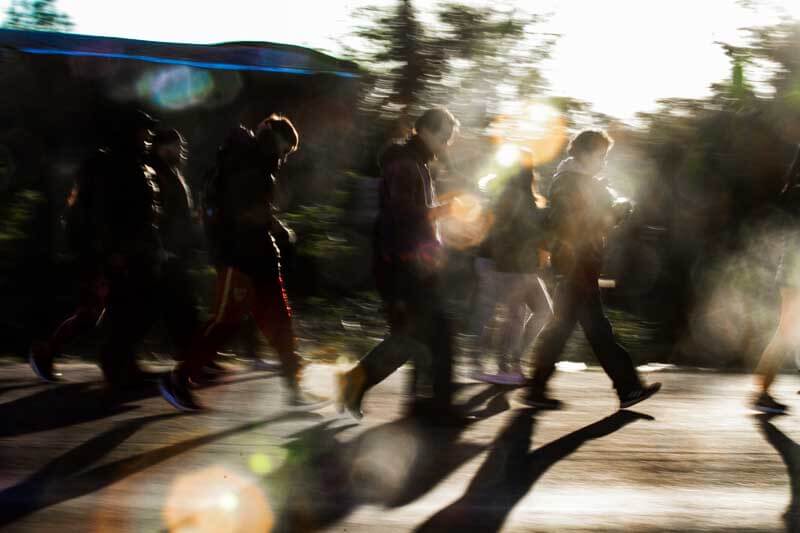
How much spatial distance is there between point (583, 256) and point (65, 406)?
10.9ft

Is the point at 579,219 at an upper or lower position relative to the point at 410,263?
upper

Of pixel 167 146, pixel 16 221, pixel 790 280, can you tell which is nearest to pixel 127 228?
pixel 167 146

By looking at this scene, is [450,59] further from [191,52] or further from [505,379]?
[505,379]

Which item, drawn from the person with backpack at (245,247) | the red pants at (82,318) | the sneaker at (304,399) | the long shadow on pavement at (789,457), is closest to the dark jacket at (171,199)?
the red pants at (82,318)

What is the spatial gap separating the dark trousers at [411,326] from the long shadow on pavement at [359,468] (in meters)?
0.36

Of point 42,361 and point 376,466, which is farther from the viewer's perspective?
point 42,361

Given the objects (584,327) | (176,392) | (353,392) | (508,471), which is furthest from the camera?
(584,327)

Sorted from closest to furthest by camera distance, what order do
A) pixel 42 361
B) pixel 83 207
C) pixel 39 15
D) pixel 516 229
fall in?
pixel 83 207, pixel 42 361, pixel 516 229, pixel 39 15

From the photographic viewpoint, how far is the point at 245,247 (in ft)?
19.9

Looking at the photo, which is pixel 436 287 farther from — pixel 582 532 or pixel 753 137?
pixel 753 137

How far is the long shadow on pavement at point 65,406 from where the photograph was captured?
19.6 ft

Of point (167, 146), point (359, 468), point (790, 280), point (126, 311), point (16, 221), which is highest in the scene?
point (167, 146)

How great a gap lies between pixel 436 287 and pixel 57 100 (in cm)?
873

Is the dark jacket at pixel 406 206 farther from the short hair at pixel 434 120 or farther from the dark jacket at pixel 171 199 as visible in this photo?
the dark jacket at pixel 171 199
